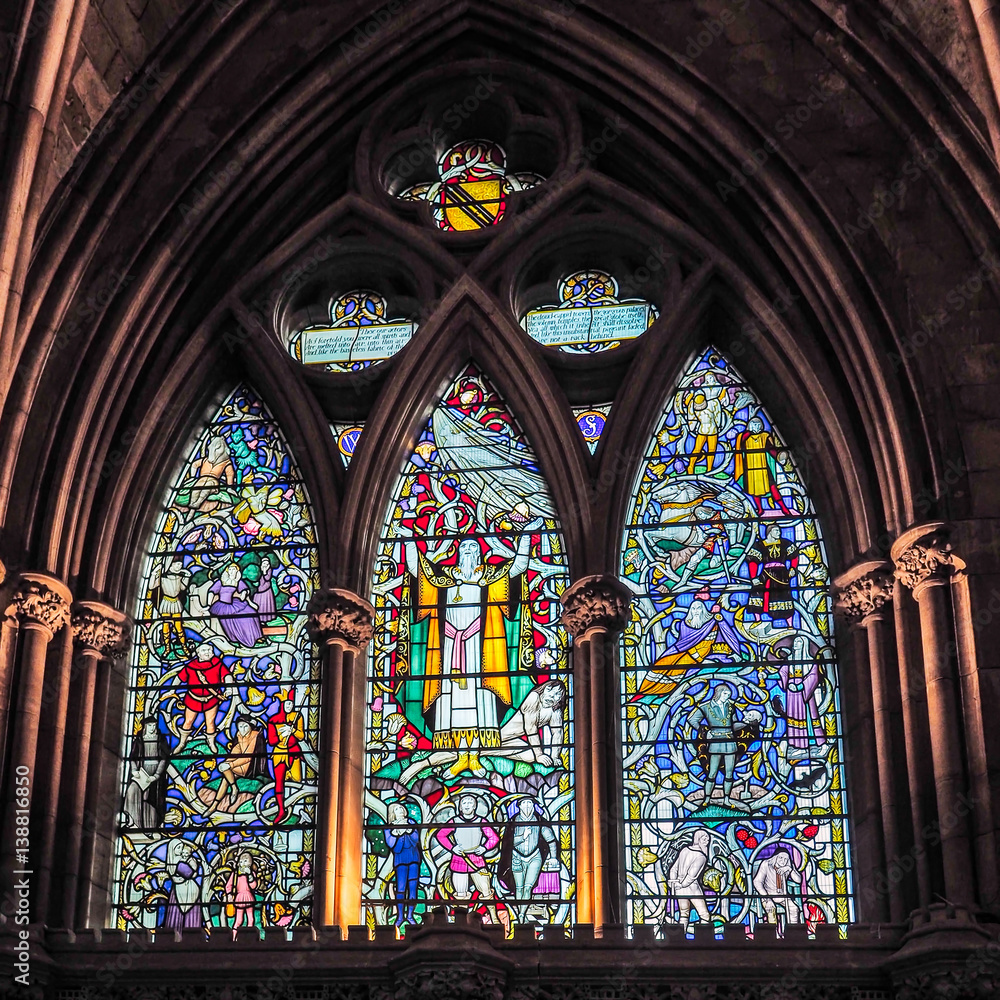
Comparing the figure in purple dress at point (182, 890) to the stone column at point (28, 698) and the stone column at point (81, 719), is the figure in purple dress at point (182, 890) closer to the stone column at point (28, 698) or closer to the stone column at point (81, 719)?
the stone column at point (81, 719)

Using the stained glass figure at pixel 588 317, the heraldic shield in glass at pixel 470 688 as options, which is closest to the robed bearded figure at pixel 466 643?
the heraldic shield in glass at pixel 470 688

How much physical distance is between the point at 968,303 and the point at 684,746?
12.4 feet

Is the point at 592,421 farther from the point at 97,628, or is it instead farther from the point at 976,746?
the point at 976,746

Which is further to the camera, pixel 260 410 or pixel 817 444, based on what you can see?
pixel 260 410

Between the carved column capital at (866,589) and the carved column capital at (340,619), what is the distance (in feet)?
11.3

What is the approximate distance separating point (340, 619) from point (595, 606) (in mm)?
1845

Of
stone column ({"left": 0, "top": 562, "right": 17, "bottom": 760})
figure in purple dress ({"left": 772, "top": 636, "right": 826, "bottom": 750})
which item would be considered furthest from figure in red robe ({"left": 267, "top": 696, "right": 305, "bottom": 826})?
figure in purple dress ({"left": 772, "top": 636, "right": 826, "bottom": 750})

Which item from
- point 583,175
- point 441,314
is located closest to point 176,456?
point 441,314

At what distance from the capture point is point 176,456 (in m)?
17.1

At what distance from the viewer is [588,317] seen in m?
17.5

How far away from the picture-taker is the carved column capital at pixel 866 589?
15.4 m

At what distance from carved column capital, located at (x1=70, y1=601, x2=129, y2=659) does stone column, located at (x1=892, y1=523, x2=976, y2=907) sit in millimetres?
5588

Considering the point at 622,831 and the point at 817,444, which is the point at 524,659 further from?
the point at 817,444

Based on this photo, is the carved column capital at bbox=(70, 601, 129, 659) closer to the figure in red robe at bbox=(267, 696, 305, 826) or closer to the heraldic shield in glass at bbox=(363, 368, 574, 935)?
the figure in red robe at bbox=(267, 696, 305, 826)
